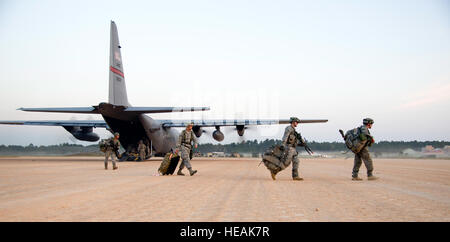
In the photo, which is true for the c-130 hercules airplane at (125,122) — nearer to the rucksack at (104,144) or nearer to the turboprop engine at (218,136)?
the turboprop engine at (218,136)

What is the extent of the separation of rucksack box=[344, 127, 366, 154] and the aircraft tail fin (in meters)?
16.0

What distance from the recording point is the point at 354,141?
12.7m

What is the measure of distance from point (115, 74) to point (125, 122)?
4030 millimetres

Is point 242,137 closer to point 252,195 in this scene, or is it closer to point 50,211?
point 252,195

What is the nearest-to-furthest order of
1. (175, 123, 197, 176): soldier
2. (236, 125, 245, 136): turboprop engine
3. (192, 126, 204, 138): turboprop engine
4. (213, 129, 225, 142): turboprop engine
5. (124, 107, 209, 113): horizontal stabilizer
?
(175, 123, 197, 176): soldier
(124, 107, 209, 113): horizontal stabilizer
(213, 129, 225, 142): turboprop engine
(236, 125, 245, 136): turboprop engine
(192, 126, 204, 138): turboprop engine

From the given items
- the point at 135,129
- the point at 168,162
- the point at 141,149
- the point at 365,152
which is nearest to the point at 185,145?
the point at 168,162

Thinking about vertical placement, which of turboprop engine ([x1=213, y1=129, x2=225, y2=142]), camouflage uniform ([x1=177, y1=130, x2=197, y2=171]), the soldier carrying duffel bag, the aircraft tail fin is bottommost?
the soldier carrying duffel bag

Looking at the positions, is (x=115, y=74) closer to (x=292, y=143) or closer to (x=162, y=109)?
(x=162, y=109)

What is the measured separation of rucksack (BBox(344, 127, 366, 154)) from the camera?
12.5m

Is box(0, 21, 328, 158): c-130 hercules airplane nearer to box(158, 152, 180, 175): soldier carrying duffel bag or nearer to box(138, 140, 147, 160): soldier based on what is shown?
box(138, 140, 147, 160): soldier

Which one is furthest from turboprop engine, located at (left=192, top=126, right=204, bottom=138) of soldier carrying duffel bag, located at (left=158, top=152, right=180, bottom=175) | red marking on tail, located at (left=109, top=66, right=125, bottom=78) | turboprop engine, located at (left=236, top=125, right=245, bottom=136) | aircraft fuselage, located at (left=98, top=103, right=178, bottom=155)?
soldier carrying duffel bag, located at (left=158, top=152, right=180, bottom=175)

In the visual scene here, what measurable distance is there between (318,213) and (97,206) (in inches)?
145

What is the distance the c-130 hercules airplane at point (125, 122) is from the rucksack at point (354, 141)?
11484 millimetres
